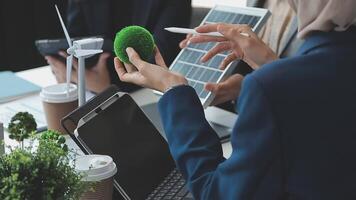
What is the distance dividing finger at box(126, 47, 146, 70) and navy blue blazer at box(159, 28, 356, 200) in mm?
289

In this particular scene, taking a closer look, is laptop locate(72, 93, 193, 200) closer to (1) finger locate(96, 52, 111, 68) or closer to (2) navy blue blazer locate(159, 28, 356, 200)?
(2) navy blue blazer locate(159, 28, 356, 200)

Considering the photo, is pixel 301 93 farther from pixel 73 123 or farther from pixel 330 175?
pixel 73 123

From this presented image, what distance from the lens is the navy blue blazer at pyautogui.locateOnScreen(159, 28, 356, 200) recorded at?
2.71 ft

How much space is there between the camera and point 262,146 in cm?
83

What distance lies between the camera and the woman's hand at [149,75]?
105 cm

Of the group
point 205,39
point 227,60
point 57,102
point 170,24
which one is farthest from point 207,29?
point 170,24

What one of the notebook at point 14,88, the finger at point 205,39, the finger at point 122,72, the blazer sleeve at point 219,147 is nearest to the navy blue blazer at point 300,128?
the blazer sleeve at point 219,147

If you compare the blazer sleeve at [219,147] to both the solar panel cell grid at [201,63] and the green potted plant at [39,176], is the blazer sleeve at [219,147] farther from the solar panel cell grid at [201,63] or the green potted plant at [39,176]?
the solar panel cell grid at [201,63]

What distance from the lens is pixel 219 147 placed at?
100 cm

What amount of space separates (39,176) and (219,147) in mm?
329

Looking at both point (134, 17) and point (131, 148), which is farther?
point (134, 17)

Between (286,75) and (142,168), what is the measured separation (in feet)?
1.43

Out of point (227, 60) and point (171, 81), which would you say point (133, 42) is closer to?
point (171, 81)

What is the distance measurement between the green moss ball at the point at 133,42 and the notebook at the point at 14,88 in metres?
0.62
